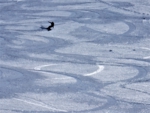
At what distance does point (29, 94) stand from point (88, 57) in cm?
246

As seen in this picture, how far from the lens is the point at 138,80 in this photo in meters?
7.95

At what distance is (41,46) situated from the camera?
10516mm

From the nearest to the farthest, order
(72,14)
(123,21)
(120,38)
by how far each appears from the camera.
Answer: (120,38), (123,21), (72,14)

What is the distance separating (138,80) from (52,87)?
123cm

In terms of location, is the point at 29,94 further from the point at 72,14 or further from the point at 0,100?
the point at 72,14

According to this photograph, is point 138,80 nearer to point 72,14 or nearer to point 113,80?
point 113,80

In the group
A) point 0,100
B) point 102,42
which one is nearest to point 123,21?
point 102,42

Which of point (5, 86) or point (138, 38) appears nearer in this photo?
point (5, 86)

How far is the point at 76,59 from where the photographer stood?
936cm

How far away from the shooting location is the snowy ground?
22.5ft

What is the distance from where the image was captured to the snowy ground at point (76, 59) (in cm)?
685

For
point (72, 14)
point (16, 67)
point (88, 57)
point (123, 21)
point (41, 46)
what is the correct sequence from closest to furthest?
point (16, 67) < point (88, 57) < point (41, 46) < point (123, 21) < point (72, 14)

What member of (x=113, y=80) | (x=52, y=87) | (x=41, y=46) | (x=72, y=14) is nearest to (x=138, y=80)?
(x=113, y=80)

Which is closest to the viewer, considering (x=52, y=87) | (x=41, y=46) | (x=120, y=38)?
(x=52, y=87)
